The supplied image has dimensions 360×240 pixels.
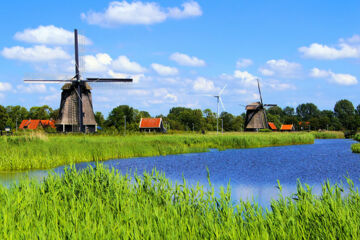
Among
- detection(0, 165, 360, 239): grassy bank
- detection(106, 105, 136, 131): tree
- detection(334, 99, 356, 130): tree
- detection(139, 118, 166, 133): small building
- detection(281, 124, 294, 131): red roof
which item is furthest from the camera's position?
detection(334, 99, 356, 130): tree

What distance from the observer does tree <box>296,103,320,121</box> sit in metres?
117

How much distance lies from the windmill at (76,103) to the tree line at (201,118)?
20252 millimetres

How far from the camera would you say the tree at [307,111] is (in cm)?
11669

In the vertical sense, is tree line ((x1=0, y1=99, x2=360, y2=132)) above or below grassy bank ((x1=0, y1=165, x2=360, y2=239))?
above

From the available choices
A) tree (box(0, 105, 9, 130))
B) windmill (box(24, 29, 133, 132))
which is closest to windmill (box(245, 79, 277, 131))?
windmill (box(24, 29, 133, 132))

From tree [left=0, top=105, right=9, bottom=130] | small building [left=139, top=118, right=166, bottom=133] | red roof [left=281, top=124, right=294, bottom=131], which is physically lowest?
red roof [left=281, top=124, right=294, bottom=131]

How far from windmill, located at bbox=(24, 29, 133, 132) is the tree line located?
2025cm

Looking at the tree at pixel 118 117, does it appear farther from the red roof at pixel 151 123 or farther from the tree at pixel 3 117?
the tree at pixel 3 117

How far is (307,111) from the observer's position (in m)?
121

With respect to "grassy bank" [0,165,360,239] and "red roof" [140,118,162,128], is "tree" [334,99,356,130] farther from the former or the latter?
"grassy bank" [0,165,360,239]

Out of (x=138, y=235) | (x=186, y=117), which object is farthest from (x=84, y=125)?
(x=186, y=117)

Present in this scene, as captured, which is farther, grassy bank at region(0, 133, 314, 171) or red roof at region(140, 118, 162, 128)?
red roof at region(140, 118, 162, 128)

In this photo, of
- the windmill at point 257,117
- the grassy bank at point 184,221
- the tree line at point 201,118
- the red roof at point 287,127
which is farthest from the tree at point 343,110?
the grassy bank at point 184,221

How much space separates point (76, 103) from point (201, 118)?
52.2 m
